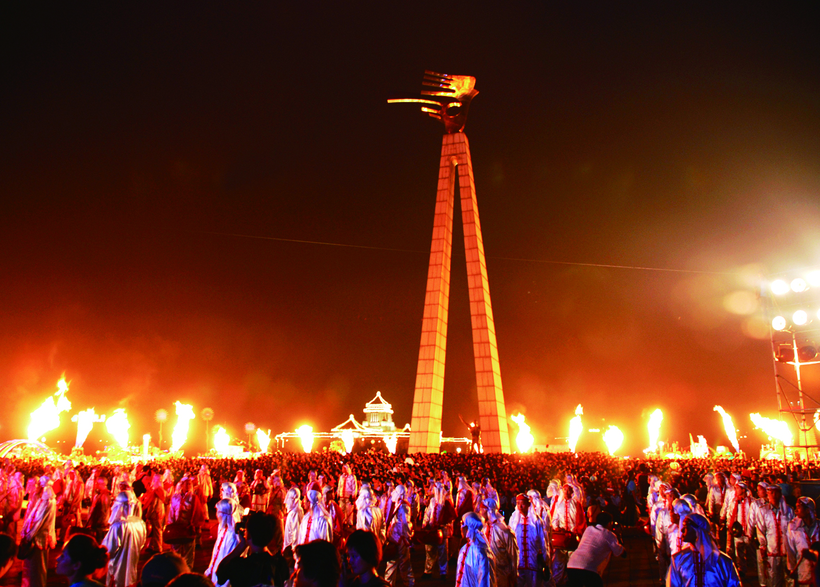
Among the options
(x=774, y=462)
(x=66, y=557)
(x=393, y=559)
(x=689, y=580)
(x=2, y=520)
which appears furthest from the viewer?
(x=774, y=462)

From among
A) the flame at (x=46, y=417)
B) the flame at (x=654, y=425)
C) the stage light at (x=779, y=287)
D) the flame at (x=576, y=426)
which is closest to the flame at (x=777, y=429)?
the stage light at (x=779, y=287)

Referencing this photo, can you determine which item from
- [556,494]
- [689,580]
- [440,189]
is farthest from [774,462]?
[689,580]

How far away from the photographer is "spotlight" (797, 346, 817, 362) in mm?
21820

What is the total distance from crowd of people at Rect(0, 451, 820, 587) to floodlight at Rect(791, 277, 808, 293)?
28.2 feet

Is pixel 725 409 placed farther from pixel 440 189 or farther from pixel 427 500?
pixel 427 500

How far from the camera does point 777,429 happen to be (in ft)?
115

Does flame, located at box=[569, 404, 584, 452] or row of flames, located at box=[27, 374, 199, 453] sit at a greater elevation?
flame, located at box=[569, 404, 584, 452]

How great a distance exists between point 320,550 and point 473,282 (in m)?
27.2

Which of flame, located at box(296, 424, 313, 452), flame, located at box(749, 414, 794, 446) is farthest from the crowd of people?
flame, located at box(296, 424, 313, 452)

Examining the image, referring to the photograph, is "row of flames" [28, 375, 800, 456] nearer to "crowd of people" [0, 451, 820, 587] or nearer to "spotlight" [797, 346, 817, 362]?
"spotlight" [797, 346, 817, 362]

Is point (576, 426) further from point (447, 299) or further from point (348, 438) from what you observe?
point (447, 299)

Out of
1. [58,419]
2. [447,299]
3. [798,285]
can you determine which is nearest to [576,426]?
[447,299]

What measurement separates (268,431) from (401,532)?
61.5 m

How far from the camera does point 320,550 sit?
3660 mm
